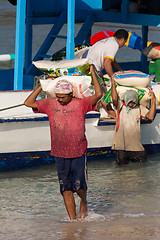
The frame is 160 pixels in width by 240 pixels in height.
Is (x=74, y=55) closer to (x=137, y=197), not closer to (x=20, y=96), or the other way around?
(x=20, y=96)

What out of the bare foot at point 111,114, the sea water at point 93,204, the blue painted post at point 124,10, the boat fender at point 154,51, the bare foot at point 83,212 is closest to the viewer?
the sea water at point 93,204

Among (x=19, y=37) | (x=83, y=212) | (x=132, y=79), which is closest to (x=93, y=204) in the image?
(x=83, y=212)

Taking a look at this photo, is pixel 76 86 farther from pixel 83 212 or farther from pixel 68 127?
pixel 83 212

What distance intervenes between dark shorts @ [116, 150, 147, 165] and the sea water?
3.2 inches

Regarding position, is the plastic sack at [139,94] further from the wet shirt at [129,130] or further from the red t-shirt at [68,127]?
the red t-shirt at [68,127]

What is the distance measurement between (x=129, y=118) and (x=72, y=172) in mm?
2713

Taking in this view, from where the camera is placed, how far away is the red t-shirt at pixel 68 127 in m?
5.99

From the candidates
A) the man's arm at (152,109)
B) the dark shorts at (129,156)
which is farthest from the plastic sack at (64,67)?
the dark shorts at (129,156)

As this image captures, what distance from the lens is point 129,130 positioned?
28.6 ft

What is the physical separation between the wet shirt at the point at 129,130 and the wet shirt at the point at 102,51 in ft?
2.27

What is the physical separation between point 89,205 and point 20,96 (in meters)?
2.19

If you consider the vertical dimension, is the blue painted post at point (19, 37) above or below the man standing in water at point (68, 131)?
above

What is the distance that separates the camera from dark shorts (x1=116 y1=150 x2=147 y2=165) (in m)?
9.01

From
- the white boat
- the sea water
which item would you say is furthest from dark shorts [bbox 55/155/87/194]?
the white boat
